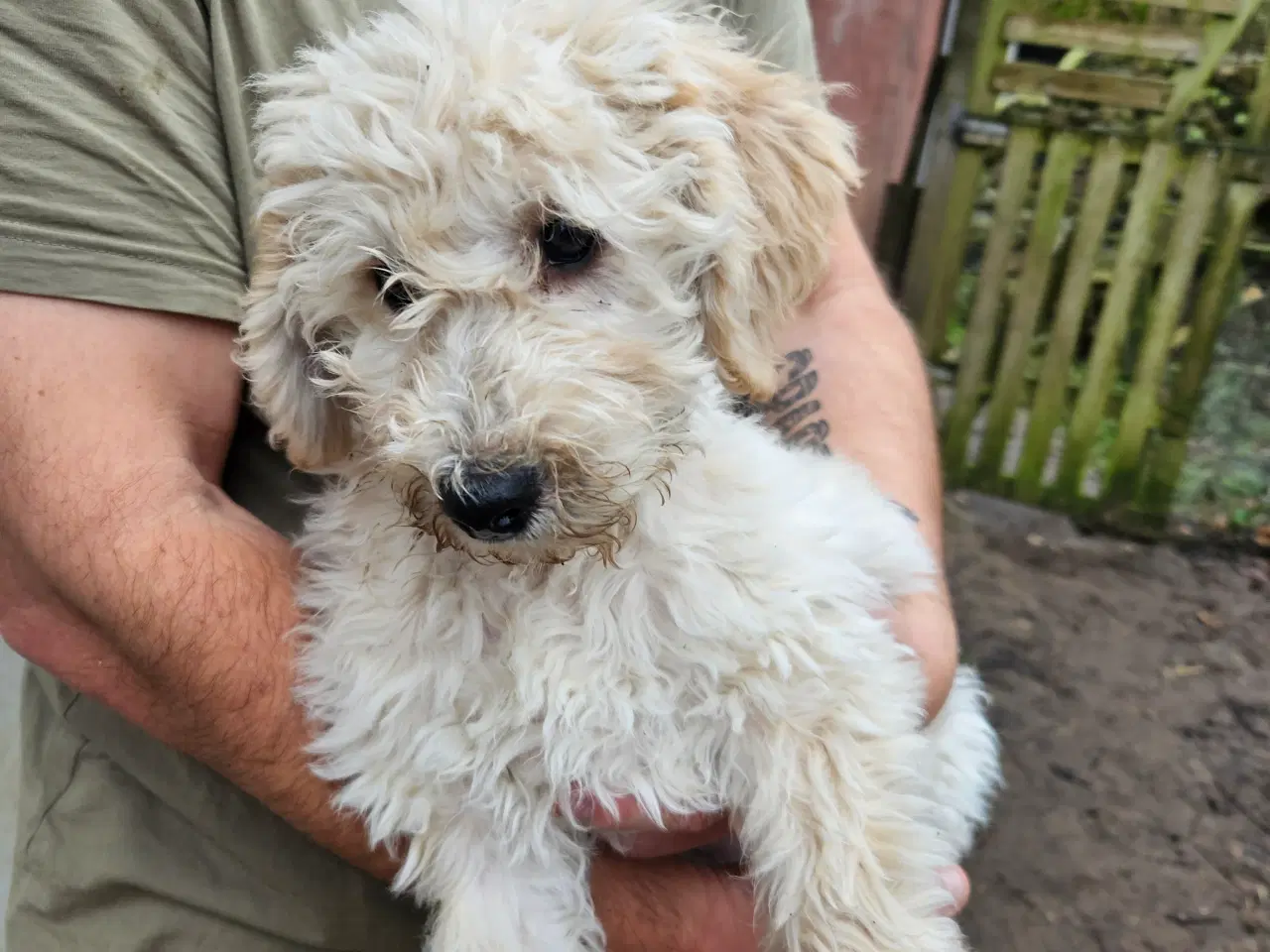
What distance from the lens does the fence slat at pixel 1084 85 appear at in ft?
13.5

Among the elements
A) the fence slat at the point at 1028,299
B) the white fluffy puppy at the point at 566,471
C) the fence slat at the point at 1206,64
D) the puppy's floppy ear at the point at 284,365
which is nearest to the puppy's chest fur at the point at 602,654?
the white fluffy puppy at the point at 566,471

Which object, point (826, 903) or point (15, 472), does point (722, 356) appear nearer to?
point (826, 903)

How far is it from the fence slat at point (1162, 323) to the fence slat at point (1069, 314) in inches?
11.3

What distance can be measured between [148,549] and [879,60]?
Answer: 3474mm

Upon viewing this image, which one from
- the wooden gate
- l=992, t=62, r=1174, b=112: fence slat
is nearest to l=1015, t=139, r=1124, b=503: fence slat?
the wooden gate

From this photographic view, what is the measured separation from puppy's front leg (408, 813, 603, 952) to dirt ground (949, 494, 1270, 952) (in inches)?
72.3

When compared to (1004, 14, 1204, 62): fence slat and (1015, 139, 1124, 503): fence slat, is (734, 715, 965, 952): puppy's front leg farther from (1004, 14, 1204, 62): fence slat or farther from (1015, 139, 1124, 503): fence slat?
(1004, 14, 1204, 62): fence slat

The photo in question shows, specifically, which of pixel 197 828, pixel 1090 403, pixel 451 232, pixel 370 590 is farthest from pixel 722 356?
pixel 1090 403

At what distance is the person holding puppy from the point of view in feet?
4.65

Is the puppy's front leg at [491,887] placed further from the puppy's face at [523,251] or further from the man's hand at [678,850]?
the puppy's face at [523,251]

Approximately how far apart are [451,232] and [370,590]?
631 mm

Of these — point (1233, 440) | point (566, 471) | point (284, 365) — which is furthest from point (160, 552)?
point (1233, 440)

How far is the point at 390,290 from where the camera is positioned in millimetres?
1483

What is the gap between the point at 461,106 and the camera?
4.33 feet
